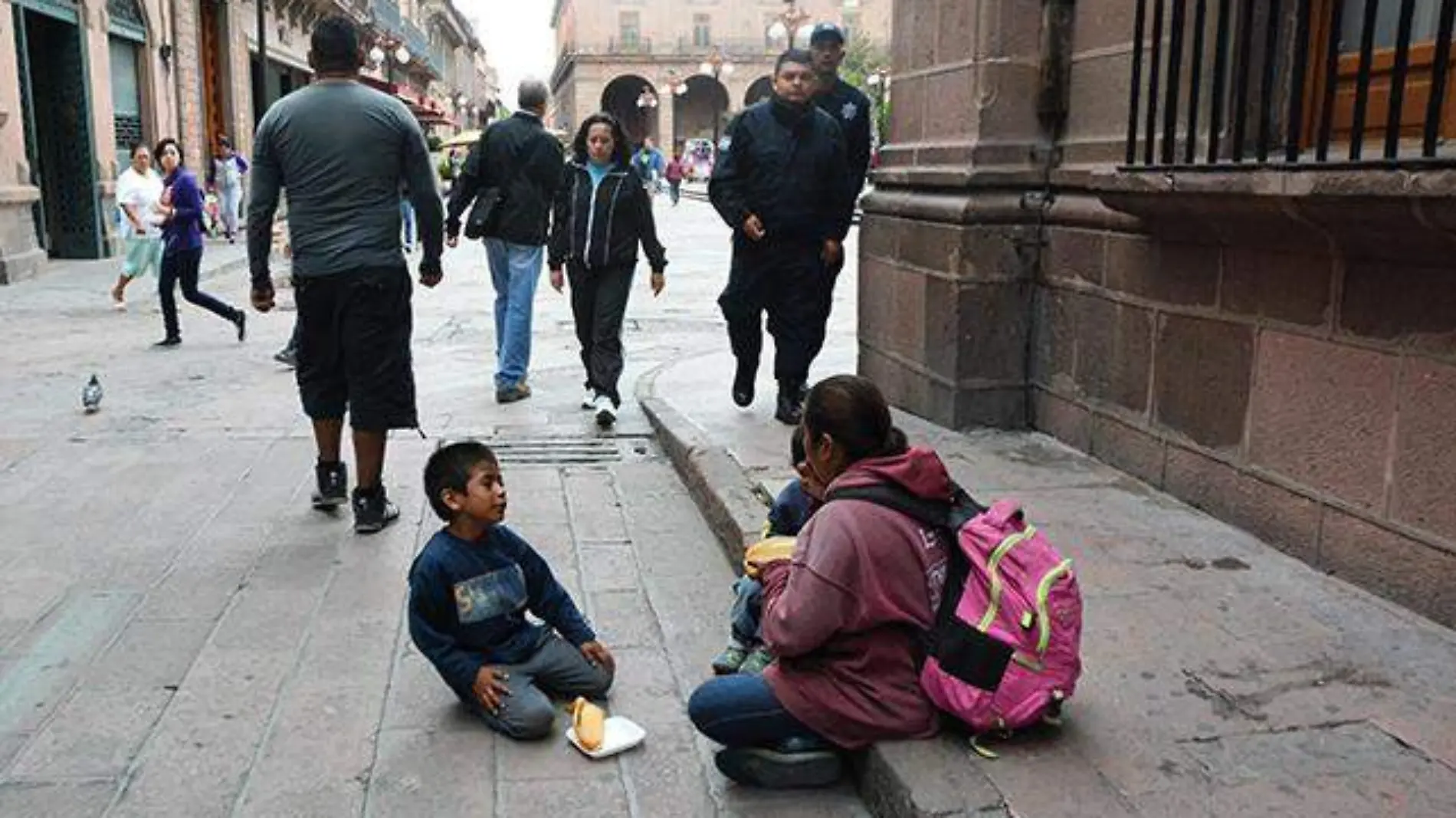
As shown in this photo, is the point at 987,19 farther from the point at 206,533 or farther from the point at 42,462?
the point at 42,462

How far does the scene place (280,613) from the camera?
4465mm

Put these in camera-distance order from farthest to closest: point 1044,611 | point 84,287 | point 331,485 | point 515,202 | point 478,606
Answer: point 84,287
point 515,202
point 331,485
point 478,606
point 1044,611

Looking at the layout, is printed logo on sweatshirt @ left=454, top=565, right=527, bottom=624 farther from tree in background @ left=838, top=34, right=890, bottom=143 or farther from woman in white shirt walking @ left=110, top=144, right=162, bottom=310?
tree in background @ left=838, top=34, right=890, bottom=143

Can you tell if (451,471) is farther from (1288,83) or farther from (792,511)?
(1288,83)

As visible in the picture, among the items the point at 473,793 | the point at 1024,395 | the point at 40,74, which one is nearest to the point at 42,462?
the point at 473,793

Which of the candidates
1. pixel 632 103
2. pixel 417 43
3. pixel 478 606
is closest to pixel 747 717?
pixel 478 606

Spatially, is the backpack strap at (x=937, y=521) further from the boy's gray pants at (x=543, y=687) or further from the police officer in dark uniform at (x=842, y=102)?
the police officer in dark uniform at (x=842, y=102)

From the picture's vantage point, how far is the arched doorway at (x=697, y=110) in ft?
279

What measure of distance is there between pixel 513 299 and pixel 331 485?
8.58 ft

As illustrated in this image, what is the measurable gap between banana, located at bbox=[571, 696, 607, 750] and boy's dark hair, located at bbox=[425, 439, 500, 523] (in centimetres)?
66

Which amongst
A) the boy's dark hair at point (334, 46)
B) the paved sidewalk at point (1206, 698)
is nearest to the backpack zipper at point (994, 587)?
the paved sidewalk at point (1206, 698)

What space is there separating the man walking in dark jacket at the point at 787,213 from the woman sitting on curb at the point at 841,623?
11.8 ft

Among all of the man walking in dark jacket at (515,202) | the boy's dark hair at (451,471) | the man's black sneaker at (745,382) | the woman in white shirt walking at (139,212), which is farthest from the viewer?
the woman in white shirt walking at (139,212)

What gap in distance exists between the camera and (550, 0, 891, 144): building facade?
85688 millimetres
